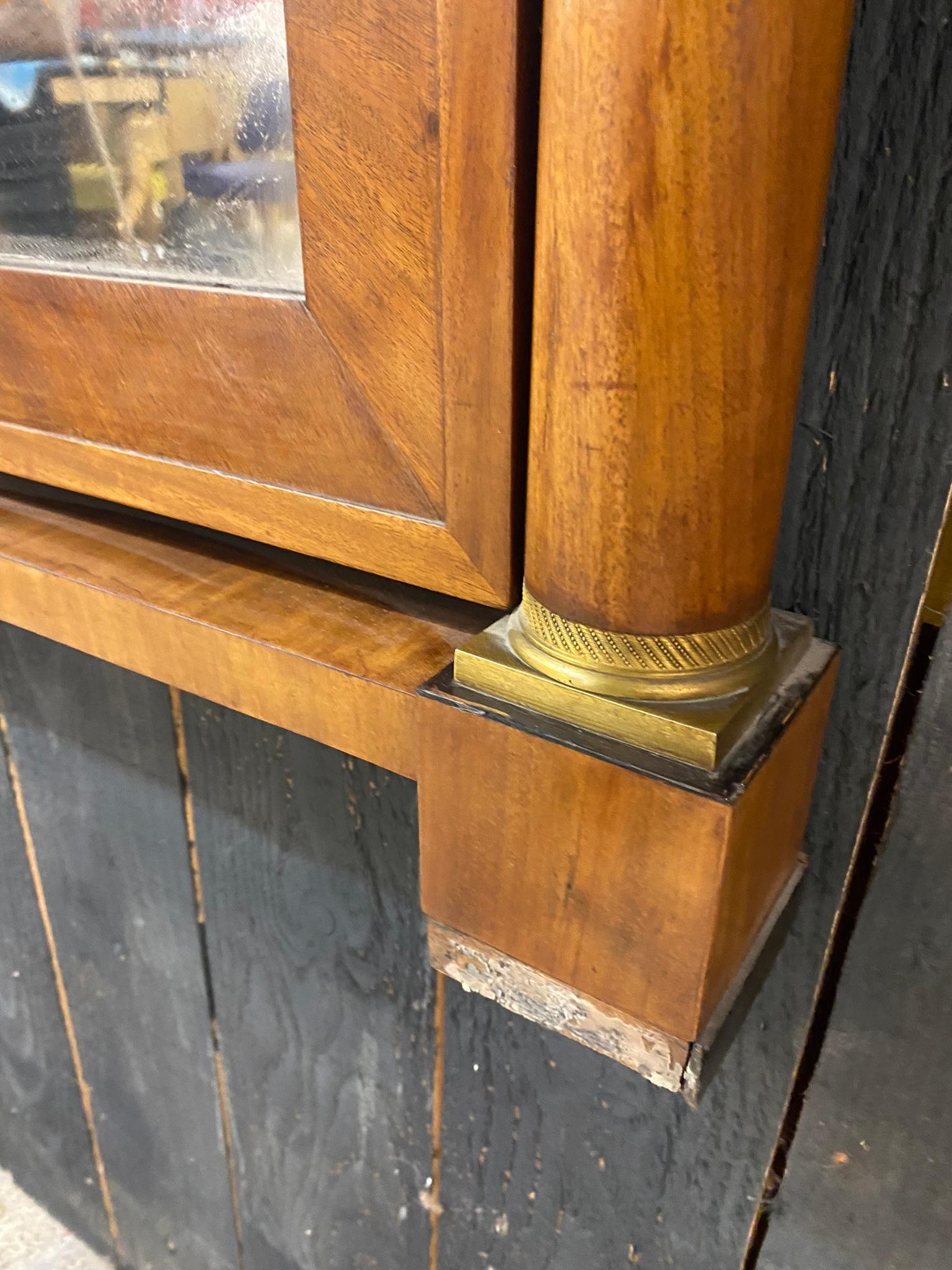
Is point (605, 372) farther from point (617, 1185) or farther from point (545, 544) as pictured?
point (617, 1185)

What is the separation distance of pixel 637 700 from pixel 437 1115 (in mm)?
440

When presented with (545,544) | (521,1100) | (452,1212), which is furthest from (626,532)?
(452,1212)

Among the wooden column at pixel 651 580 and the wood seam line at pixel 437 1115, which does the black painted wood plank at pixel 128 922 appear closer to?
the wood seam line at pixel 437 1115

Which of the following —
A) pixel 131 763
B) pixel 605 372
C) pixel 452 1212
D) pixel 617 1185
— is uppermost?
pixel 605 372

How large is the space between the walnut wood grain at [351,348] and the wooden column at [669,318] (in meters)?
0.03

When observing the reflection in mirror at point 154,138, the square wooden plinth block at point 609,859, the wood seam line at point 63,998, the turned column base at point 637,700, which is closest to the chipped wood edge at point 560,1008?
the square wooden plinth block at point 609,859

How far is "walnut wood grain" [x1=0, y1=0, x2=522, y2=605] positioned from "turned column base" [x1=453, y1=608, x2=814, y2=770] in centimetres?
4

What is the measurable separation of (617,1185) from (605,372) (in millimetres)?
488

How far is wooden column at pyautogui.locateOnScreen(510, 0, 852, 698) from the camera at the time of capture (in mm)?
225

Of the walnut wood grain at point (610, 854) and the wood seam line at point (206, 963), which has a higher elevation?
the walnut wood grain at point (610, 854)

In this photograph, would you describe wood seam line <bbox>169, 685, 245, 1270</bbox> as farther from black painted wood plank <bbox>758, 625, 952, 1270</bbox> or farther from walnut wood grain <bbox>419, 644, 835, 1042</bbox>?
black painted wood plank <bbox>758, 625, 952, 1270</bbox>

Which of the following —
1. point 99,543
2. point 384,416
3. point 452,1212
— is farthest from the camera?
point 452,1212

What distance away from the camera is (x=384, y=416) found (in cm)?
34

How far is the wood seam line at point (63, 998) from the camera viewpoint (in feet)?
2.39
